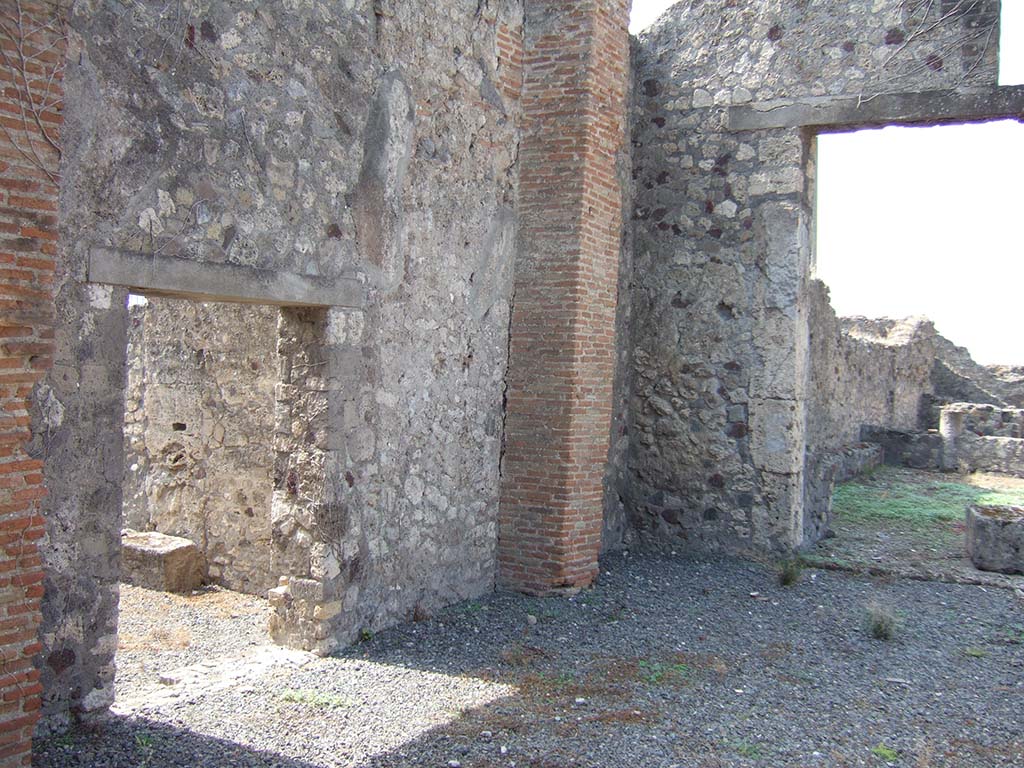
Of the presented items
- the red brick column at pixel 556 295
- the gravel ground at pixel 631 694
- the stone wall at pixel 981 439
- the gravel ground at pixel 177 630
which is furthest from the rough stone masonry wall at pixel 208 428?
the stone wall at pixel 981 439

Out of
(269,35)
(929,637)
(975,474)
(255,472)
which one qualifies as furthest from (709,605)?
(975,474)

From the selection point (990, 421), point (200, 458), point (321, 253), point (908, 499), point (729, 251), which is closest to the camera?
point (321, 253)

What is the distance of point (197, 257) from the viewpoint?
4.89m

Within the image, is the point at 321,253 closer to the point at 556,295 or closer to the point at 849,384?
the point at 556,295

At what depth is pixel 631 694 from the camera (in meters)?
5.36

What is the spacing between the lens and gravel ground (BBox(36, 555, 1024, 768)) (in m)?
4.51

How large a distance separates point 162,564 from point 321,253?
9.80 feet

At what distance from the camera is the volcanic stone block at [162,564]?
7.20 m

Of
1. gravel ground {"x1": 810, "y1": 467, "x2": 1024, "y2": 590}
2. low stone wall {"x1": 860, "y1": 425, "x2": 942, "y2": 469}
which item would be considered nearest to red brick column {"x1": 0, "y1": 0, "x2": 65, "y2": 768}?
gravel ground {"x1": 810, "y1": 467, "x2": 1024, "y2": 590}

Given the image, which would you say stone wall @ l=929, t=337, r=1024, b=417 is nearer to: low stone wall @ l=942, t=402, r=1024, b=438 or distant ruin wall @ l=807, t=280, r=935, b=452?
distant ruin wall @ l=807, t=280, r=935, b=452

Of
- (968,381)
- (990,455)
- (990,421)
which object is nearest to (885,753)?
(990,455)

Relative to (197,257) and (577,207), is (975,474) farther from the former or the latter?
(197,257)

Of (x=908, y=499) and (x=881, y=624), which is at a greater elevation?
(x=908, y=499)

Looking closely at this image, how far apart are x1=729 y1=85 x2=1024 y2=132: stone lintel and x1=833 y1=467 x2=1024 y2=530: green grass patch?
14.3 feet
